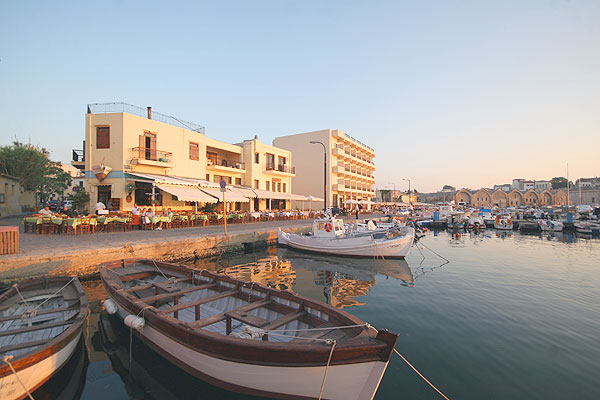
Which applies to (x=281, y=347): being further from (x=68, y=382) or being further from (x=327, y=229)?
(x=327, y=229)

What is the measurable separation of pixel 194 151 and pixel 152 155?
13.9ft

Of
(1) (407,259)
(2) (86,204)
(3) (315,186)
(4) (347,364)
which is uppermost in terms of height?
(3) (315,186)

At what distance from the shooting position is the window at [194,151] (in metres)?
24.6

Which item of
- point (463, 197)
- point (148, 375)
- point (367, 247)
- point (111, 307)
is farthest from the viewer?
point (463, 197)

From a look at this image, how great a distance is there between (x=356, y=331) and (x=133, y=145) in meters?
21.2

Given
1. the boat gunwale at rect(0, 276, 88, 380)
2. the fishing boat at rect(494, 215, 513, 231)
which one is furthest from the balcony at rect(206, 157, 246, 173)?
the fishing boat at rect(494, 215, 513, 231)

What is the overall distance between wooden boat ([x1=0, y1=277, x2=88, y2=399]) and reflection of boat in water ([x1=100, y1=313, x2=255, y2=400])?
95 cm

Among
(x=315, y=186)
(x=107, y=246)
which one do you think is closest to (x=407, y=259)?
(x=107, y=246)

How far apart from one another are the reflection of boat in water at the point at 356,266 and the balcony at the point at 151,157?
38.6 ft

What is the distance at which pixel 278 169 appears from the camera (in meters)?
34.2

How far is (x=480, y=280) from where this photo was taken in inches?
440

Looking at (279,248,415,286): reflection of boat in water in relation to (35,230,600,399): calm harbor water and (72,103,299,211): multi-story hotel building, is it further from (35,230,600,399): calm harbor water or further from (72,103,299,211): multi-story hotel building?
(72,103,299,211): multi-story hotel building

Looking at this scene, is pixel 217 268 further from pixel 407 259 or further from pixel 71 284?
pixel 407 259

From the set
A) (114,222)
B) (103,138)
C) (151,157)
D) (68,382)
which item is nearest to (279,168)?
(151,157)
